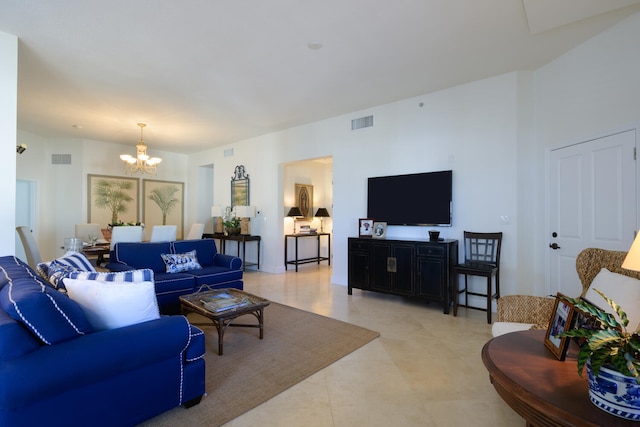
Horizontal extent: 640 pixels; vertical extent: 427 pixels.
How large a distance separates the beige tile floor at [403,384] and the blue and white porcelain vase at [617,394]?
3.87ft

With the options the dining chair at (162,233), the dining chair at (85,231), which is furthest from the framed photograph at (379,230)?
the dining chair at (85,231)

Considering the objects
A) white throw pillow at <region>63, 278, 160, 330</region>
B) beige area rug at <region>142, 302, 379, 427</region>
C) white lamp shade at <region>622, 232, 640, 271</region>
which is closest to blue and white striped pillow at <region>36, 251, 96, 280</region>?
white throw pillow at <region>63, 278, 160, 330</region>

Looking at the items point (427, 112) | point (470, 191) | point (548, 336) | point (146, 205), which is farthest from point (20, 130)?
point (548, 336)

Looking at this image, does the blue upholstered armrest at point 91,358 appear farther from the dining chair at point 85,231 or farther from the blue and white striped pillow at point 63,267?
the dining chair at point 85,231

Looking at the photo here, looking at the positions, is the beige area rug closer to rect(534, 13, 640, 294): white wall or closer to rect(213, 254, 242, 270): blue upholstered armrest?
rect(213, 254, 242, 270): blue upholstered armrest

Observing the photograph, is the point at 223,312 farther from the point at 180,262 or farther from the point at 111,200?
the point at 111,200

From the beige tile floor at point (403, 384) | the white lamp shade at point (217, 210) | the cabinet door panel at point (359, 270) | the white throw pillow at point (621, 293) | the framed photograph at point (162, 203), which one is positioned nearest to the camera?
the white throw pillow at point (621, 293)

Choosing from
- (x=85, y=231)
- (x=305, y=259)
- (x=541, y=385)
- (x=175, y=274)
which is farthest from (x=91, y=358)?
(x=305, y=259)

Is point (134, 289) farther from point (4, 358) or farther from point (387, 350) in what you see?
point (387, 350)

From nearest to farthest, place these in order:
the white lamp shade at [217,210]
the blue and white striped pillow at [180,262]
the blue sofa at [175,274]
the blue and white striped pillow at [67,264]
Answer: the blue and white striped pillow at [67,264]
the blue sofa at [175,274]
the blue and white striped pillow at [180,262]
the white lamp shade at [217,210]

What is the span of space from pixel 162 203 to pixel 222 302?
6562 millimetres

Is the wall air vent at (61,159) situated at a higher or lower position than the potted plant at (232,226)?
higher

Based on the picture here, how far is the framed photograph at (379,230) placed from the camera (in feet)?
16.5

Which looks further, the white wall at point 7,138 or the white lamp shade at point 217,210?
the white lamp shade at point 217,210
